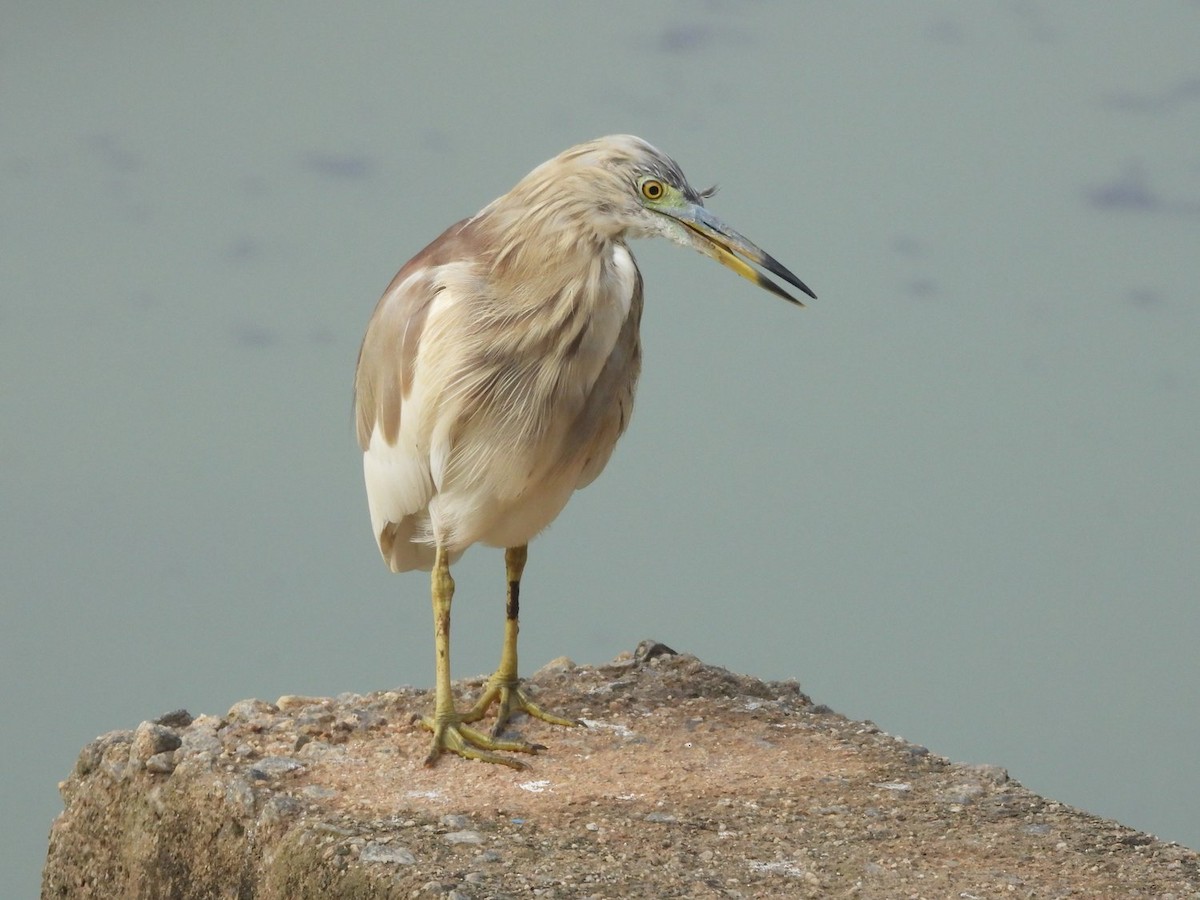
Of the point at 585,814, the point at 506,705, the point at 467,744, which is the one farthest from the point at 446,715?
the point at 585,814

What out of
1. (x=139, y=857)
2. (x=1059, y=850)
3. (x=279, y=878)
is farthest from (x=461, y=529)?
(x=1059, y=850)

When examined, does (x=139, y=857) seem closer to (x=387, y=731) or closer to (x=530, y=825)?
(x=387, y=731)

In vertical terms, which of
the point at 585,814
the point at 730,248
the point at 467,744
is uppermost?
the point at 730,248

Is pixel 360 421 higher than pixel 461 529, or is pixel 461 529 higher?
pixel 360 421

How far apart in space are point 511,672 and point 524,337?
1.48 meters

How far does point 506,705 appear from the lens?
596 centimetres

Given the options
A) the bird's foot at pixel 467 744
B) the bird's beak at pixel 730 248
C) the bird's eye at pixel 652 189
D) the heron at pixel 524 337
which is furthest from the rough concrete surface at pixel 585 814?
the bird's eye at pixel 652 189

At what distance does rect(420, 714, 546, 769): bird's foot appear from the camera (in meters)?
5.58

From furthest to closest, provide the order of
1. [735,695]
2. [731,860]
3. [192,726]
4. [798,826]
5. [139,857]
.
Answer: [735,695] < [192,726] < [139,857] < [798,826] < [731,860]

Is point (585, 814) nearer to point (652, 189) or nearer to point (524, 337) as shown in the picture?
point (524, 337)

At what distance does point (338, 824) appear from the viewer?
5047 mm

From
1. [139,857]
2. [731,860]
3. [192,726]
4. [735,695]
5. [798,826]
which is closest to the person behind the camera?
[731,860]

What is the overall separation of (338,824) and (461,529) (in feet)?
3.40

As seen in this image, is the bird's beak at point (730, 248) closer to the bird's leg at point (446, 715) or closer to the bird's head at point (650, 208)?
the bird's head at point (650, 208)
